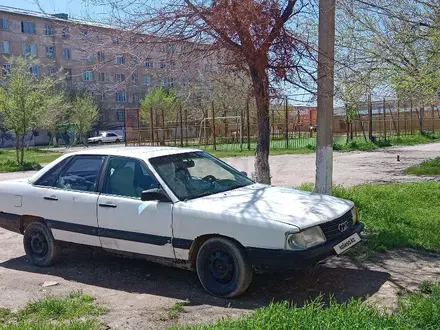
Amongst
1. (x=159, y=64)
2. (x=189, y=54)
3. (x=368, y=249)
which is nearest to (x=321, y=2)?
(x=189, y=54)

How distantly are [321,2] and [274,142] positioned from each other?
2639 centimetres

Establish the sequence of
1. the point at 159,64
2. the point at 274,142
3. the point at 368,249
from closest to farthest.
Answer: the point at 368,249 < the point at 159,64 < the point at 274,142

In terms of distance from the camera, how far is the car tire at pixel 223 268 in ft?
16.5

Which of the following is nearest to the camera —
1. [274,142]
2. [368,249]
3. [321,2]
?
[368,249]

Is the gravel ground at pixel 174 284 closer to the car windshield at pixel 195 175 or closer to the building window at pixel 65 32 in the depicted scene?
the car windshield at pixel 195 175

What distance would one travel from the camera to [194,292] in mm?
5422

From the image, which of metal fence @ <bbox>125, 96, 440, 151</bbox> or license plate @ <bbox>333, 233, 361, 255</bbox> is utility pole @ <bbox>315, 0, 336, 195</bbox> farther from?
metal fence @ <bbox>125, 96, 440, 151</bbox>

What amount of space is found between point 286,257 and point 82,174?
9.68ft

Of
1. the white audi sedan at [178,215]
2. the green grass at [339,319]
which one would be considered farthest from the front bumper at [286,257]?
the green grass at [339,319]

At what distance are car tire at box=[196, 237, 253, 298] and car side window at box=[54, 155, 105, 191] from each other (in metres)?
1.74

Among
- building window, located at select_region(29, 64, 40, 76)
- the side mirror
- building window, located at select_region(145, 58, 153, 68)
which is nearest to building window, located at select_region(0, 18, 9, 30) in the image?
building window, located at select_region(29, 64, 40, 76)

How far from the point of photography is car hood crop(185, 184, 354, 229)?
505 cm

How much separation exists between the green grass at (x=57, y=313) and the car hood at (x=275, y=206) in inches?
56.1

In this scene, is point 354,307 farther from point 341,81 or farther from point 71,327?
point 341,81
